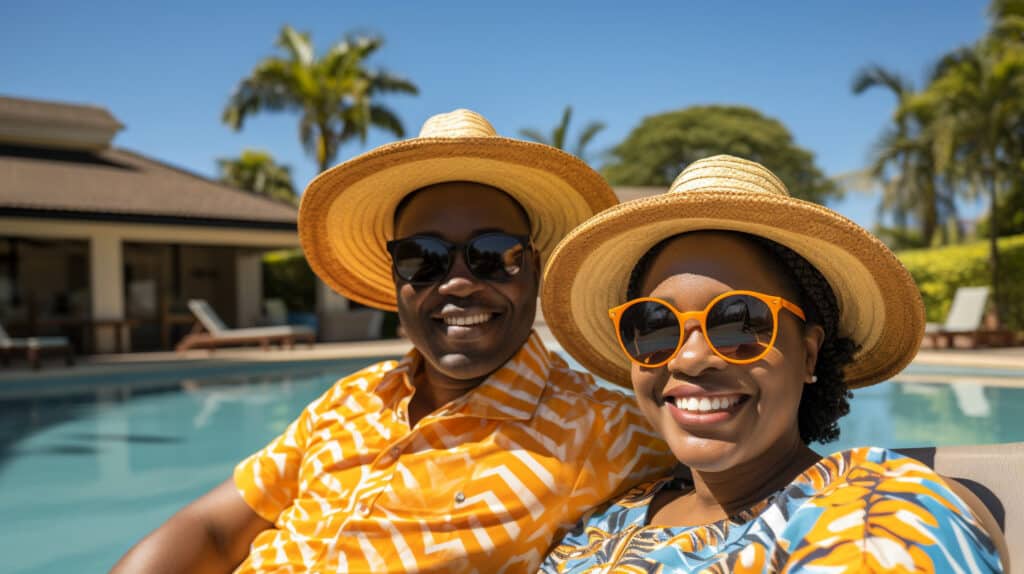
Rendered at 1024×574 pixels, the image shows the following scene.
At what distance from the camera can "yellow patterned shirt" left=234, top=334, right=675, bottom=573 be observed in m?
1.69

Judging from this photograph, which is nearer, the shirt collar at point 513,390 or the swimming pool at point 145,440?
the shirt collar at point 513,390

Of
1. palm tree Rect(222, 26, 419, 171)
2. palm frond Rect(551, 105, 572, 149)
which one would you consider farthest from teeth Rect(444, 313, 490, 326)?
palm frond Rect(551, 105, 572, 149)

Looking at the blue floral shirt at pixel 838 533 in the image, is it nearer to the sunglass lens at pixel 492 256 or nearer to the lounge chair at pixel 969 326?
the sunglass lens at pixel 492 256

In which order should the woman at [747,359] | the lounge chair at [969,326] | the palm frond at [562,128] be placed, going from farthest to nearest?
the palm frond at [562,128]
the lounge chair at [969,326]
the woman at [747,359]

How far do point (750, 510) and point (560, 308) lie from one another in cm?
74

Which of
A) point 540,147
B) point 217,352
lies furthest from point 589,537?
point 217,352

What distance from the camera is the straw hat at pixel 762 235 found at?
137 cm

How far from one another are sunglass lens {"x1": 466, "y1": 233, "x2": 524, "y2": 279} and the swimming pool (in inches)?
70.6

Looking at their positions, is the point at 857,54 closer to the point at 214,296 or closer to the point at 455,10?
the point at 455,10

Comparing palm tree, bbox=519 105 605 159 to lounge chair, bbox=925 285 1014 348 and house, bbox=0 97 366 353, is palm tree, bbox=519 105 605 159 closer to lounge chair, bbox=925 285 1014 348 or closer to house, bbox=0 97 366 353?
house, bbox=0 97 366 353

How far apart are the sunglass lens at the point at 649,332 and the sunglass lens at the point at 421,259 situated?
575 millimetres

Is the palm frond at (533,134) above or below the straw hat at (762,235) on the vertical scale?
above

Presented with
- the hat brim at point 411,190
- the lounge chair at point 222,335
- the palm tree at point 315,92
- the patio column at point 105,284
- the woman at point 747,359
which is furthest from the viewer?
the palm tree at point 315,92

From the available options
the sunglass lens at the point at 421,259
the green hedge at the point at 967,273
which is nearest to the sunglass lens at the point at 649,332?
the sunglass lens at the point at 421,259
